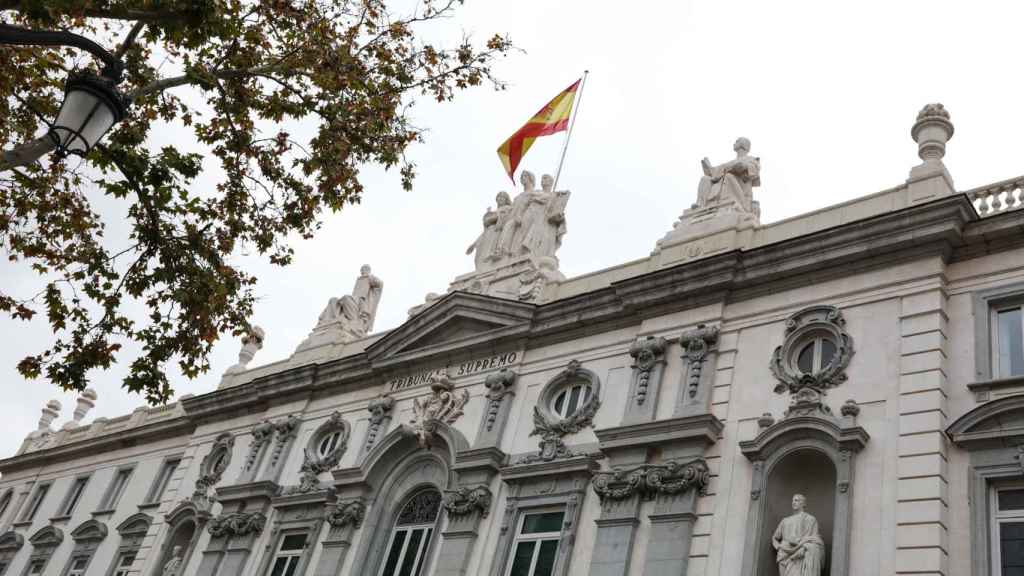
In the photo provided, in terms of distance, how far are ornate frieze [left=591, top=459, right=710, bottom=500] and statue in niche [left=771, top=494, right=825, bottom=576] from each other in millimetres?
1788

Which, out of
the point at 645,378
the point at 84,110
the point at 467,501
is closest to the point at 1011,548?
the point at 645,378

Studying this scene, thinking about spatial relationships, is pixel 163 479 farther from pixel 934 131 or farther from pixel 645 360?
pixel 934 131

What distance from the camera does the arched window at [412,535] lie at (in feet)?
71.3

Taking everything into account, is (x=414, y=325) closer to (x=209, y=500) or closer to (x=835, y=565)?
(x=209, y=500)

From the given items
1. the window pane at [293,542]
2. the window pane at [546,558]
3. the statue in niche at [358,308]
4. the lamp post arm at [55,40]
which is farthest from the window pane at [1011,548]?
the statue in niche at [358,308]

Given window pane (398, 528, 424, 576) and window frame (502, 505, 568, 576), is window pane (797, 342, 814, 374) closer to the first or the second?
window frame (502, 505, 568, 576)

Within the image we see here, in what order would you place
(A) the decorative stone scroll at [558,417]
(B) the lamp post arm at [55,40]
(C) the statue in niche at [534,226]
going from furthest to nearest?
(C) the statue in niche at [534,226]
(A) the decorative stone scroll at [558,417]
(B) the lamp post arm at [55,40]

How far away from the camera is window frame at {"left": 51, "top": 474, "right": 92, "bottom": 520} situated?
34.6 m

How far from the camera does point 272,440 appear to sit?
2761 centimetres

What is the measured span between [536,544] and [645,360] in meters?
4.11

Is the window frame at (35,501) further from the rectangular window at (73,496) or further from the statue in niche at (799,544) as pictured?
the statue in niche at (799,544)

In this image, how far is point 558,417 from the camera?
20859mm

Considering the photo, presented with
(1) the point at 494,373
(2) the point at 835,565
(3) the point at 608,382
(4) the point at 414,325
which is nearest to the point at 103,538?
(4) the point at 414,325

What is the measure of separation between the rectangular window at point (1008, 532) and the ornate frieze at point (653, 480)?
462 cm
